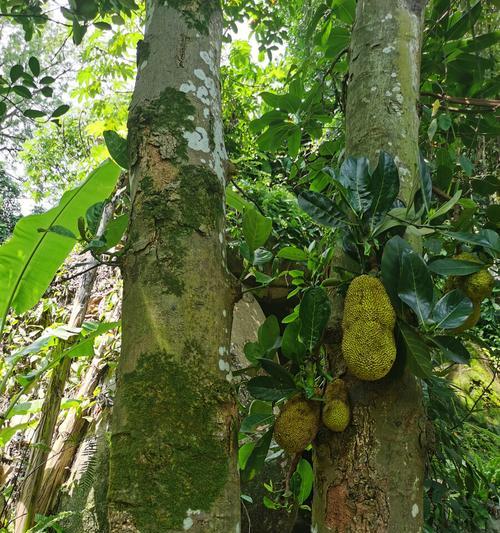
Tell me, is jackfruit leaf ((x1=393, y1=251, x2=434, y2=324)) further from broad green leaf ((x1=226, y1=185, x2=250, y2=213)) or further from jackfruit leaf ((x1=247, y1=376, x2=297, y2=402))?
broad green leaf ((x1=226, y1=185, x2=250, y2=213))

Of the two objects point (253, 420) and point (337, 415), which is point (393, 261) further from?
point (253, 420)

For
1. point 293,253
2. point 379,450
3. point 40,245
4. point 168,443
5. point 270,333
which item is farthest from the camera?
point 40,245

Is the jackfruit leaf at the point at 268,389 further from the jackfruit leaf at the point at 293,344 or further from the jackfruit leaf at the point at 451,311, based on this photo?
the jackfruit leaf at the point at 451,311

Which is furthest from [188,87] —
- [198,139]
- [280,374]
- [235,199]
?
[280,374]

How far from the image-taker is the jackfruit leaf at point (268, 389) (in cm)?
69

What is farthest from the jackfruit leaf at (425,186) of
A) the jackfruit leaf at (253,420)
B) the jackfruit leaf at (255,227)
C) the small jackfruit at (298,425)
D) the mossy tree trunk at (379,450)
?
the jackfruit leaf at (253,420)

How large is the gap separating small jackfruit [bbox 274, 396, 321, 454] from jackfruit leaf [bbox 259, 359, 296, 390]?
34mm

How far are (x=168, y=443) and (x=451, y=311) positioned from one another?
432 mm

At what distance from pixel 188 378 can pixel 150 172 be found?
0.29 meters

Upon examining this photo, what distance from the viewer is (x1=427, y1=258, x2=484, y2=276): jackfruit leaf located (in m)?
0.72

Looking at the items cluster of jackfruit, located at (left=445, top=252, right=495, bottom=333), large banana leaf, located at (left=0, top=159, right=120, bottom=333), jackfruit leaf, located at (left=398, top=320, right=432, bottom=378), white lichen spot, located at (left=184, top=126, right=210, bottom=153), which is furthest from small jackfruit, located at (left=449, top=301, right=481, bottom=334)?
large banana leaf, located at (left=0, top=159, right=120, bottom=333)

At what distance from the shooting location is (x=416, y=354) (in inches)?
23.1

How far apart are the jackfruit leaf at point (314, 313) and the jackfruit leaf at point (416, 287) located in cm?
11

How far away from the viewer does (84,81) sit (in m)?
3.33
